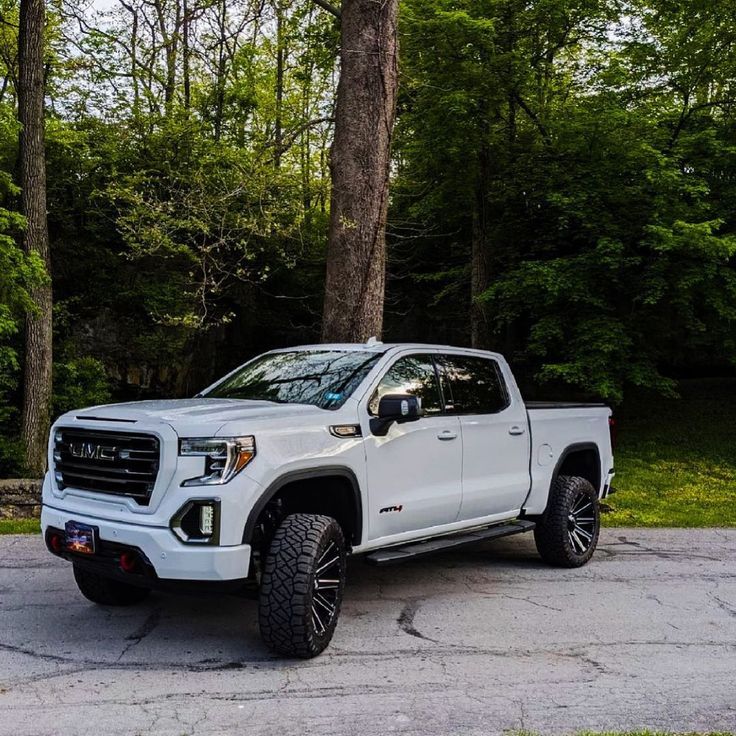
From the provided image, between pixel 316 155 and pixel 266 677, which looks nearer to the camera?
pixel 266 677

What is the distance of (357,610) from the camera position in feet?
19.2

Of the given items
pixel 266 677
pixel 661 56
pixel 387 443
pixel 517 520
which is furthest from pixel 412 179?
pixel 266 677

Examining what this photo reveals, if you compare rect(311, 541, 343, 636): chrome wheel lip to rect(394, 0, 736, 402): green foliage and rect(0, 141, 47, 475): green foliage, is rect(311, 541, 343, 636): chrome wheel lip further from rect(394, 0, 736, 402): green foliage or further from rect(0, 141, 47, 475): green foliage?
rect(394, 0, 736, 402): green foliage

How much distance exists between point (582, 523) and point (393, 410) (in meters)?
3.21

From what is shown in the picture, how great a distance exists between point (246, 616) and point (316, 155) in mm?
21368

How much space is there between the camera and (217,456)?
14.7 feet

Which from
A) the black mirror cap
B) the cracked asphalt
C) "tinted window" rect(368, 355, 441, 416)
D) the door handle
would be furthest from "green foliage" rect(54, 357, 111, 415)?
the black mirror cap

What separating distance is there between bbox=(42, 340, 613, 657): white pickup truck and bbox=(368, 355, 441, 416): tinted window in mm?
14

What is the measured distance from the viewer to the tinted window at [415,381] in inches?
229

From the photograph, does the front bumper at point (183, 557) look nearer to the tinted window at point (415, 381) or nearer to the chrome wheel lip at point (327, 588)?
the chrome wheel lip at point (327, 588)

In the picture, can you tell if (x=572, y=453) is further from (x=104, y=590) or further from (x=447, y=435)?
(x=104, y=590)

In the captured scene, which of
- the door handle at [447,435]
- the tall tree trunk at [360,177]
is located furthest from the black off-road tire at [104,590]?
the tall tree trunk at [360,177]

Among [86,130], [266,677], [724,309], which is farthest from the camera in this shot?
[86,130]

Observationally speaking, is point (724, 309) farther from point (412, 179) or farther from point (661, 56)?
point (412, 179)
